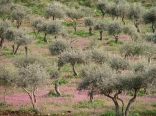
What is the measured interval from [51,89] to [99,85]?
1717cm

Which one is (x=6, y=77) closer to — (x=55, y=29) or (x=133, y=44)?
(x=133, y=44)

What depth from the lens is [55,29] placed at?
7412cm

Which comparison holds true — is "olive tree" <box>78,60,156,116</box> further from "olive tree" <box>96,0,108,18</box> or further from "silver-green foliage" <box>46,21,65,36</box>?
"olive tree" <box>96,0,108,18</box>

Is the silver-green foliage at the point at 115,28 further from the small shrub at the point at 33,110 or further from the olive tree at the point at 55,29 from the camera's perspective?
the small shrub at the point at 33,110

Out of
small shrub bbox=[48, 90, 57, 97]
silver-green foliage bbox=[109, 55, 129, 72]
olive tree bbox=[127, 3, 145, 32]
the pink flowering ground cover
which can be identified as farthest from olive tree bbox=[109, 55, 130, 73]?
olive tree bbox=[127, 3, 145, 32]

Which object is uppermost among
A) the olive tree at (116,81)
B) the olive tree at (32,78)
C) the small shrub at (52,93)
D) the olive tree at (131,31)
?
the olive tree at (116,81)

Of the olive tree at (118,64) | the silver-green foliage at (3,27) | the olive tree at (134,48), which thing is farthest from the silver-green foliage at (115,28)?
the olive tree at (118,64)

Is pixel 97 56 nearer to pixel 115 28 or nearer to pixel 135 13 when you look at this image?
pixel 115 28

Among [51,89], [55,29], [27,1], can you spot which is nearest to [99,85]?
[51,89]

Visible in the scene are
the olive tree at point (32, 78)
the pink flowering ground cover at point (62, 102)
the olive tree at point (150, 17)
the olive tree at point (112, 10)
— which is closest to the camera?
the olive tree at point (32, 78)

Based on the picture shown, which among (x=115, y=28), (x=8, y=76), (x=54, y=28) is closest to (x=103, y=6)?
(x=115, y=28)

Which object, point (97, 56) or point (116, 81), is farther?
point (97, 56)

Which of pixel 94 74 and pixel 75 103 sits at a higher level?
pixel 94 74

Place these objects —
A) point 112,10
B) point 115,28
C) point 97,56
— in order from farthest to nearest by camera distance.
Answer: point 112,10, point 115,28, point 97,56
